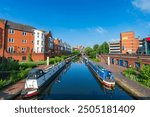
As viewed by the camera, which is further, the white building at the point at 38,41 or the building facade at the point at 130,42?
the building facade at the point at 130,42

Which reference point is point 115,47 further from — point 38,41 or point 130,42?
point 38,41

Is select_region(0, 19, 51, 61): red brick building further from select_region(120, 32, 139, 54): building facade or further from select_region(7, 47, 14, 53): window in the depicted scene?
select_region(120, 32, 139, 54): building facade

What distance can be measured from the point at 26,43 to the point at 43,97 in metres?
35.2

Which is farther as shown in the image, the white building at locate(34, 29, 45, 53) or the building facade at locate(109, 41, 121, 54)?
the building facade at locate(109, 41, 121, 54)

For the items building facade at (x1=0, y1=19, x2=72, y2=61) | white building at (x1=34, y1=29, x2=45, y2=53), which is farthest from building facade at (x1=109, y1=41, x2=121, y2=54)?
building facade at (x1=0, y1=19, x2=72, y2=61)

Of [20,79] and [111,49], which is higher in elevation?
[111,49]

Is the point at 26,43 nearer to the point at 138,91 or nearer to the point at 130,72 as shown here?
the point at 130,72

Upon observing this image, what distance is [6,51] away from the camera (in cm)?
4038

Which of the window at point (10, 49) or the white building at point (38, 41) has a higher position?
the white building at point (38, 41)

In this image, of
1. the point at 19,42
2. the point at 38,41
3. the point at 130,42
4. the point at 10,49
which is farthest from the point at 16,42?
the point at 130,42

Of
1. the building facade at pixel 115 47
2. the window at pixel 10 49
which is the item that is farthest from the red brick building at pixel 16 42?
the building facade at pixel 115 47

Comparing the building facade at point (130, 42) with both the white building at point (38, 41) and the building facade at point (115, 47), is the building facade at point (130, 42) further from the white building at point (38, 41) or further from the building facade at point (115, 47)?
the white building at point (38, 41)

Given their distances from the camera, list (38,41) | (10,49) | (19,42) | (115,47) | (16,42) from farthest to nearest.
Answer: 1. (115,47)
2. (38,41)
3. (19,42)
4. (16,42)
5. (10,49)

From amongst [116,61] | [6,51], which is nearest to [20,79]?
[6,51]
